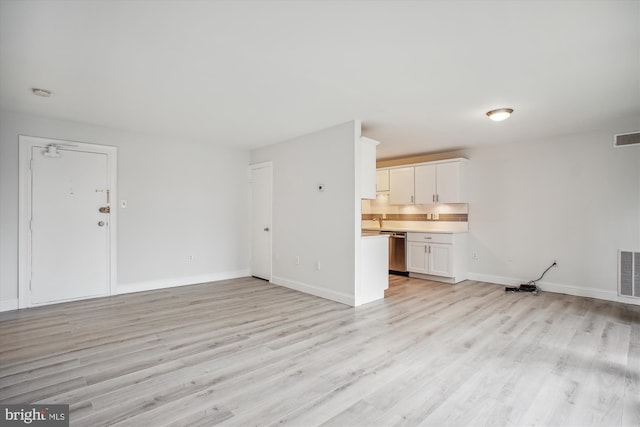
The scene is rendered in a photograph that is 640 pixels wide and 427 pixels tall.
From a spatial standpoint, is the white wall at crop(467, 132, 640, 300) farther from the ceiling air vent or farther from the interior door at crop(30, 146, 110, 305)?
the interior door at crop(30, 146, 110, 305)

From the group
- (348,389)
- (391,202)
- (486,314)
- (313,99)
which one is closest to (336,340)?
(348,389)

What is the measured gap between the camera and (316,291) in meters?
4.77

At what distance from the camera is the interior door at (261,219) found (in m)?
5.83

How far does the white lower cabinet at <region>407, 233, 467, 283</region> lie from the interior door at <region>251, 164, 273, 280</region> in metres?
2.75

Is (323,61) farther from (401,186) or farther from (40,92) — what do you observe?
(401,186)

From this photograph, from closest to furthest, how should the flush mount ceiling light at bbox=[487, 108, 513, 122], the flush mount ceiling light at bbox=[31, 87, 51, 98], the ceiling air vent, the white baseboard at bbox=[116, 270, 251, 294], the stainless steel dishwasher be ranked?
the flush mount ceiling light at bbox=[31, 87, 51, 98] → the flush mount ceiling light at bbox=[487, 108, 513, 122] → the ceiling air vent → the white baseboard at bbox=[116, 270, 251, 294] → the stainless steel dishwasher

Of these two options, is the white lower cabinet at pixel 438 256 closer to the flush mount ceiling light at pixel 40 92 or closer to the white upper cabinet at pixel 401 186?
the white upper cabinet at pixel 401 186

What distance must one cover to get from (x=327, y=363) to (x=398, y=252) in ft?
13.4

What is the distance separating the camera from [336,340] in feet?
10.0

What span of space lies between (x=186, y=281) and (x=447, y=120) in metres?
4.90

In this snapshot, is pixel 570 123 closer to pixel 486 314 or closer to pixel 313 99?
pixel 486 314

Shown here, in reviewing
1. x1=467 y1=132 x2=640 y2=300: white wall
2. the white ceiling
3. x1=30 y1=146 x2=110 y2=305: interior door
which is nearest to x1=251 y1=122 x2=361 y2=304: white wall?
the white ceiling

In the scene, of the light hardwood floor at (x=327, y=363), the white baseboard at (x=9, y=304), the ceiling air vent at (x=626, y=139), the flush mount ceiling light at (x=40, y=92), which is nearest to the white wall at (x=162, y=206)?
the white baseboard at (x=9, y=304)

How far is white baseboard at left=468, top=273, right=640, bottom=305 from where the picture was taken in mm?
4475
